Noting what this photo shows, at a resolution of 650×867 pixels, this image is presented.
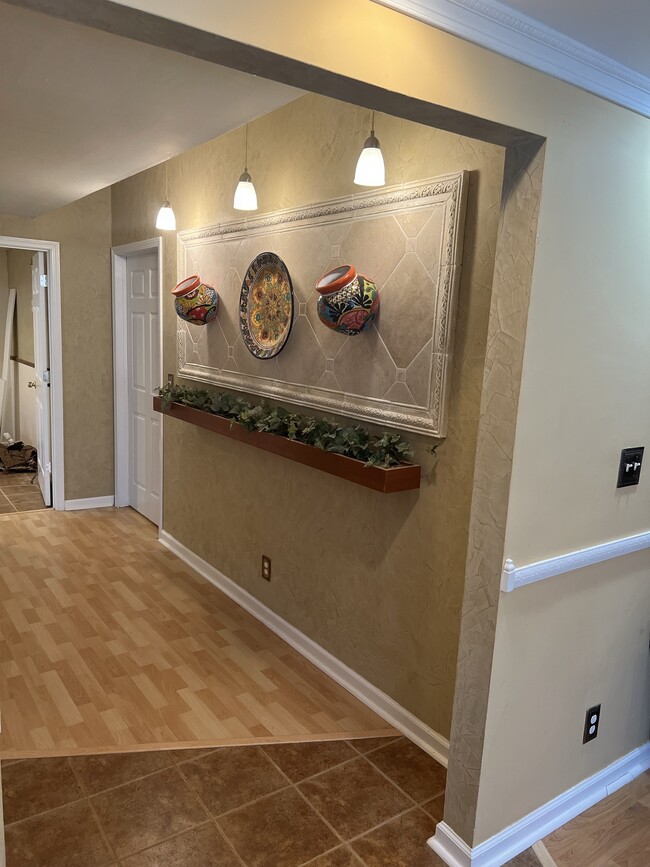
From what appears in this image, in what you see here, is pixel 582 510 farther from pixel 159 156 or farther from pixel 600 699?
pixel 159 156

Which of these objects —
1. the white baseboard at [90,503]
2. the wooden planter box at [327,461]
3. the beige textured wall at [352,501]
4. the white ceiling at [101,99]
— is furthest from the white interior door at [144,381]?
the white ceiling at [101,99]

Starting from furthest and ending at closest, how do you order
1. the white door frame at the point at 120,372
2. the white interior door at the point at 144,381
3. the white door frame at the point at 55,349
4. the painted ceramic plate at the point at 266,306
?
the white door frame at the point at 120,372 → the white door frame at the point at 55,349 → the white interior door at the point at 144,381 → the painted ceramic plate at the point at 266,306

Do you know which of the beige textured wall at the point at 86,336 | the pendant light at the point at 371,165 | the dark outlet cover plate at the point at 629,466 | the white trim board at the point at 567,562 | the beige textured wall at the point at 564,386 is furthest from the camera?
the beige textured wall at the point at 86,336

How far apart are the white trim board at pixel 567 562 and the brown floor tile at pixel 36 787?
5.07 feet

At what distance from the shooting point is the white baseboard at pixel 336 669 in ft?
7.60

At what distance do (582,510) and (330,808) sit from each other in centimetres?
124

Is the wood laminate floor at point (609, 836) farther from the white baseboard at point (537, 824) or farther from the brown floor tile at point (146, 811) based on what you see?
the brown floor tile at point (146, 811)

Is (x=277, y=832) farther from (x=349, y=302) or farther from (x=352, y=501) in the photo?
(x=349, y=302)

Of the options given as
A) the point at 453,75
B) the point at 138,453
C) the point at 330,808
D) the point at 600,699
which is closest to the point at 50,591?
the point at 138,453

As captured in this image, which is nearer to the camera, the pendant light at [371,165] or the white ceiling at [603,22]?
the white ceiling at [603,22]

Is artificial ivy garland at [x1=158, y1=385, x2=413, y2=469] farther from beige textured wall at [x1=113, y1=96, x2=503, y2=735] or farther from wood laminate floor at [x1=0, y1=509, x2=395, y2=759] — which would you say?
wood laminate floor at [x1=0, y1=509, x2=395, y2=759]

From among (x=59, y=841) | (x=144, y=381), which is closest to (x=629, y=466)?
(x=59, y=841)

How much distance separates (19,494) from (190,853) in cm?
418

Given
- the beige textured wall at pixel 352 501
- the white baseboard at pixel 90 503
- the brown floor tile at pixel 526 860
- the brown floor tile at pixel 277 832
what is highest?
the beige textured wall at pixel 352 501
